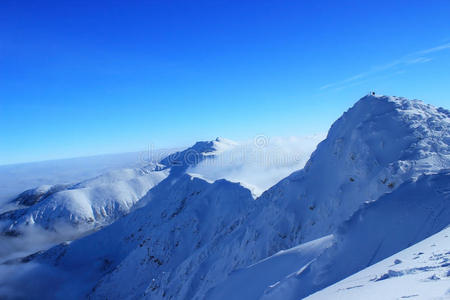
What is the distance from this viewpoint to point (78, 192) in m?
118

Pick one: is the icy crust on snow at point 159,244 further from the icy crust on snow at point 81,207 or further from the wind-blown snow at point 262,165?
the icy crust on snow at point 81,207

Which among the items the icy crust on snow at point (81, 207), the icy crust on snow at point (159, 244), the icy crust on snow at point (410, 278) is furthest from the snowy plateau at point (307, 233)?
the icy crust on snow at point (81, 207)

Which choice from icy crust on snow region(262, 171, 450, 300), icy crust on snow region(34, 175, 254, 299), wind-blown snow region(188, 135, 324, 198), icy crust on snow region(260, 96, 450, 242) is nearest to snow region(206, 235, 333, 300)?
icy crust on snow region(262, 171, 450, 300)

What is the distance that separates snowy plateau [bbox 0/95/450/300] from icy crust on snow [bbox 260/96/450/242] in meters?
0.10

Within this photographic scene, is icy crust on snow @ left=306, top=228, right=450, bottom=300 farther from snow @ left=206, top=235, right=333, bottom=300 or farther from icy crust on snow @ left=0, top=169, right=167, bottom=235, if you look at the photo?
icy crust on snow @ left=0, top=169, right=167, bottom=235

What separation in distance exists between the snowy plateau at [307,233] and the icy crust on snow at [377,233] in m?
0.04

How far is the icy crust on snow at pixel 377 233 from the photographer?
879 centimetres

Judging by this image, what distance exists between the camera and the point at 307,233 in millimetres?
22281

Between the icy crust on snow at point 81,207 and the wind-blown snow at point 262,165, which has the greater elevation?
the wind-blown snow at point 262,165

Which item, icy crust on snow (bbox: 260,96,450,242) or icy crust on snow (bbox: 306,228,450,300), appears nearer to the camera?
icy crust on snow (bbox: 306,228,450,300)

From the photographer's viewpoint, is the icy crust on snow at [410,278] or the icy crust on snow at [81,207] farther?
the icy crust on snow at [81,207]

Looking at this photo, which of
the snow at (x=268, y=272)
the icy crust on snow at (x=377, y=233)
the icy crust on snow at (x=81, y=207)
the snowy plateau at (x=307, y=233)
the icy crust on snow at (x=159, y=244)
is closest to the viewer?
the snowy plateau at (x=307, y=233)

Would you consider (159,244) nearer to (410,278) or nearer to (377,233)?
(377,233)

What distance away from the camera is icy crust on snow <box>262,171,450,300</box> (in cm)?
879
